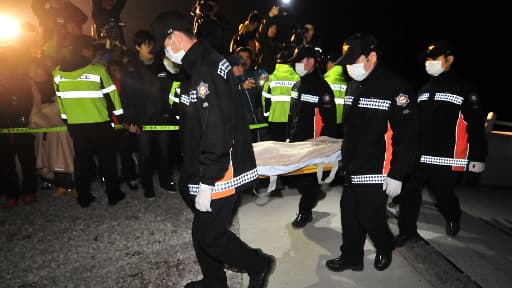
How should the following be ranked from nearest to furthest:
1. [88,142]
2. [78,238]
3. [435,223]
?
[78,238] → [435,223] → [88,142]

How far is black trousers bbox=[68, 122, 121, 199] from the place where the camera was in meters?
4.53

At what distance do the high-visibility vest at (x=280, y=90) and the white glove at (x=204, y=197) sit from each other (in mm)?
3238

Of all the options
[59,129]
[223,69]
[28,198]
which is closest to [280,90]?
[223,69]

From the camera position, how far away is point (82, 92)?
4.38 m

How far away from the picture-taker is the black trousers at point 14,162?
4.78 metres

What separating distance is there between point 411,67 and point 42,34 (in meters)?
10.8

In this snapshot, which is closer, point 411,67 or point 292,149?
point 292,149

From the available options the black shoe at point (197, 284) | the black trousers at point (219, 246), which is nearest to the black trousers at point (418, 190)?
the black trousers at point (219, 246)

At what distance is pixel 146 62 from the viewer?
508cm

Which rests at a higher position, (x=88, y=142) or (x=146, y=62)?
(x=146, y=62)

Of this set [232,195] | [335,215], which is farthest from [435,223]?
[232,195]

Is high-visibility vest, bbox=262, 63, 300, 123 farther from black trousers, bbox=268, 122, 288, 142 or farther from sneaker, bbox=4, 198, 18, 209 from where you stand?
sneaker, bbox=4, 198, 18, 209

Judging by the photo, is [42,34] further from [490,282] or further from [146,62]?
[490,282]

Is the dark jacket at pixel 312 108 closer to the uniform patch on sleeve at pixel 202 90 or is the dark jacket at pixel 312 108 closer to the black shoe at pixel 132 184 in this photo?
the uniform patch on sleeve at pixel 202 90
